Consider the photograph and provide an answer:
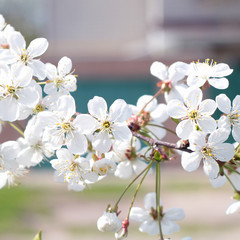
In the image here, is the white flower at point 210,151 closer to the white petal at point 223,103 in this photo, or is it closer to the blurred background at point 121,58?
the white petal at point 223,103

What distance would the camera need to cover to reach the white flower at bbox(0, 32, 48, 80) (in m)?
0.80

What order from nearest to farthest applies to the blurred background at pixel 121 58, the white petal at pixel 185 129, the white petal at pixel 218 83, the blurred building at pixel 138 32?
the white petal at pixel 185 129 < the white petal at pixel 218 83 < the blurred background at pixel 121 58 < the blurred building at pixel 138 32

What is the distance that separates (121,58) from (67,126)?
33.5ft

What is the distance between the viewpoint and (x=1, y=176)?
36.9 inches

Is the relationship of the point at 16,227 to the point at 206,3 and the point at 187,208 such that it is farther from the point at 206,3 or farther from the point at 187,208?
Result: the point at 206,3

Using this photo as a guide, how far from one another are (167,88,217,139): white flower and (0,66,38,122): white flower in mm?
213

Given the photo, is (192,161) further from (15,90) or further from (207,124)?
(15,90)

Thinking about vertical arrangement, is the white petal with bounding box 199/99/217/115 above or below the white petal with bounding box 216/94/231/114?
below

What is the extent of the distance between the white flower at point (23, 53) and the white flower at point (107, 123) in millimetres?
103

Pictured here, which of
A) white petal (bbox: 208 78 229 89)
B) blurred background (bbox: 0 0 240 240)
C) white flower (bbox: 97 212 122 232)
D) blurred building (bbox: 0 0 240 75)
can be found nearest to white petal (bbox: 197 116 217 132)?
white petal (bbox: 208 78 229 89)

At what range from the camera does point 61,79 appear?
88 cm

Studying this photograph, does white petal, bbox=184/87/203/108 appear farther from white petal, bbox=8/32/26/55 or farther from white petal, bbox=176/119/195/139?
white petal, bbox=8/32/26/55

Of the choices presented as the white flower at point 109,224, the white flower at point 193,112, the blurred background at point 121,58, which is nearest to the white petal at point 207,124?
the white flower at point 193,112

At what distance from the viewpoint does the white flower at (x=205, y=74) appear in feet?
2.72
